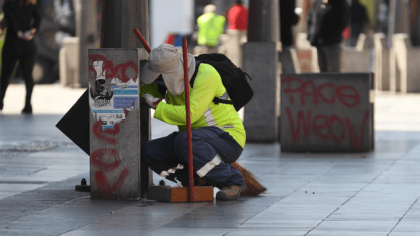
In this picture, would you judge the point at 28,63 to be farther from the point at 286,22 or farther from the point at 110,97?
the point at 110,97

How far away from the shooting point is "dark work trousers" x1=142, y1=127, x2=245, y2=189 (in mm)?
6457

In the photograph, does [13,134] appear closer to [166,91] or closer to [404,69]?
[166,91]

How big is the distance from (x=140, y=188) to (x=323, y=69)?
7512 millimetres

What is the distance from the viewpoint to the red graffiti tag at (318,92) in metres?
9.83

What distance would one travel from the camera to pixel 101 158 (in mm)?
6516

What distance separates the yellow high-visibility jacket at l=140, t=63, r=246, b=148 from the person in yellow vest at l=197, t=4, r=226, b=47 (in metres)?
17.0

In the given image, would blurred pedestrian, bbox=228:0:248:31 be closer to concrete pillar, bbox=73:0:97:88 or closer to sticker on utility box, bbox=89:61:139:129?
concrete pillar, bbox=73:0:97:88

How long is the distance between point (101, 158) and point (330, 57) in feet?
25.5

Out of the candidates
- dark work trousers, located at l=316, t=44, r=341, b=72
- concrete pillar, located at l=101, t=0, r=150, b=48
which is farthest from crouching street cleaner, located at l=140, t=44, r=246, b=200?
dark work trousers, located at l=316, t=44, r=341, b=72

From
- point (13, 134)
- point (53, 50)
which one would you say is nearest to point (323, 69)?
point (13, 134)

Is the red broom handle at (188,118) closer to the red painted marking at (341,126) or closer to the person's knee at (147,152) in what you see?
the person's knee at (147,152)

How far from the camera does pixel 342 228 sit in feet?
17.8

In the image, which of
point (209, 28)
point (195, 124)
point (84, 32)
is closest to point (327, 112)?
point (195, 124)

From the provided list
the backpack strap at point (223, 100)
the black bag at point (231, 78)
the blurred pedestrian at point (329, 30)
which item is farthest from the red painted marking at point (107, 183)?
the blurred pedestrian at point (329, 30)
